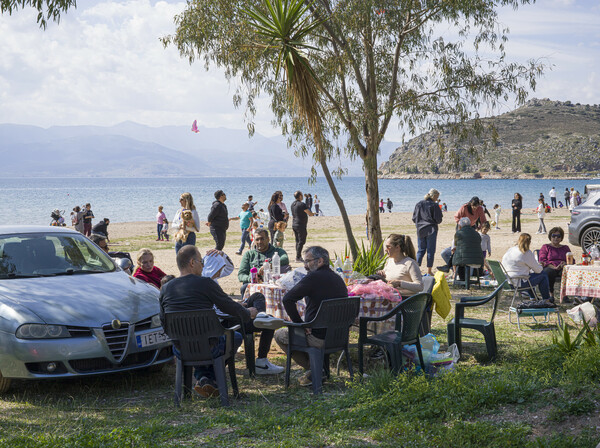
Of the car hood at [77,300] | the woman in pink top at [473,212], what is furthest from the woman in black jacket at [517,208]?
the car hood at [77,300]

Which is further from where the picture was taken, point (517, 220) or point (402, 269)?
point (517, 220)

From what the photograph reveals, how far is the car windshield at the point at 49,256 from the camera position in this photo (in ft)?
21.3

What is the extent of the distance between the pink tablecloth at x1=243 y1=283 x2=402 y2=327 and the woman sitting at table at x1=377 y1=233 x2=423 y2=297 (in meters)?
0.57

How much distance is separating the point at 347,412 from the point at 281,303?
7.43ft

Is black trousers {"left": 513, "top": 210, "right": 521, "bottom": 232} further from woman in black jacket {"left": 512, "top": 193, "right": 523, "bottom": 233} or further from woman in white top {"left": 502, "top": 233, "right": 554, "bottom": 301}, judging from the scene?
woman in white top {"left": 502, "top": 233, "right": 554, "bottom": 301}

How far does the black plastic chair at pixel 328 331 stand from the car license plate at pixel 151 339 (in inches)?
48.5

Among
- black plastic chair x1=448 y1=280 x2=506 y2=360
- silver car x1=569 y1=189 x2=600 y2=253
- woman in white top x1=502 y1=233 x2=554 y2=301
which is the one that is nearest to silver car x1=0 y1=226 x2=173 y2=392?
black plastic chair x1=448 y1=280 x2=506 y2=360

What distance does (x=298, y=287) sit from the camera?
5.92 meters

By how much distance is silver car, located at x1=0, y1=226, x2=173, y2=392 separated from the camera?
5.55m

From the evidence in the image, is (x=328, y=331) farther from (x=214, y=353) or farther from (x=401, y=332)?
(x=214, y=353)

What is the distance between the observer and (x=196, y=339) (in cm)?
533

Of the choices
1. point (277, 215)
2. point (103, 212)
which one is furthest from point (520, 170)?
point (277, 215)

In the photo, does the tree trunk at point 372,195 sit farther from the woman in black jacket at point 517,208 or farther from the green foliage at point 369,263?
the woman in black jacket at point 517,208

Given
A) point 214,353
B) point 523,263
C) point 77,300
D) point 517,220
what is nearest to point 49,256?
point 77,300
